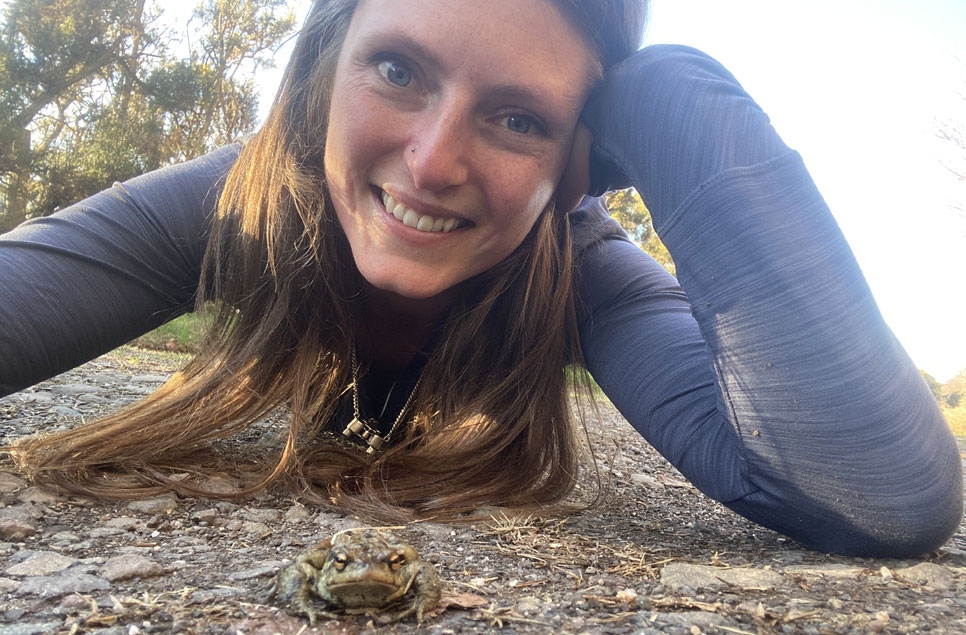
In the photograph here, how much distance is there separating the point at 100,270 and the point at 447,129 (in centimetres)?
113

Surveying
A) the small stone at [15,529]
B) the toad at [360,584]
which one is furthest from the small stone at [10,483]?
the toad at [360,584]

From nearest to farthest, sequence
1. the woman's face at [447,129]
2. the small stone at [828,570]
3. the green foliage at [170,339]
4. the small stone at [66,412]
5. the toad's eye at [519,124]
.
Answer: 1. the small stone at [828,570]
2. the woman's face at [447,129]
3. the toad's eye at [519,124]
4. the small stone at [66,412]
5. the green foliage at [170,339]

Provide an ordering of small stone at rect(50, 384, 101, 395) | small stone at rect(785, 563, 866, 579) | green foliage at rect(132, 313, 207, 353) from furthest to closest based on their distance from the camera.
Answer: green foliage at rect(132, 313, 207, 353)
small stone at rect(50, 384, 101, 395)
small stone at rect(785, 563, 866, 579)

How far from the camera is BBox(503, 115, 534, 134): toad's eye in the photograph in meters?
1.96

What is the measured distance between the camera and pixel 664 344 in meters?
2.18

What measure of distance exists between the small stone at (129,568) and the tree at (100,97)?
33.3 feet

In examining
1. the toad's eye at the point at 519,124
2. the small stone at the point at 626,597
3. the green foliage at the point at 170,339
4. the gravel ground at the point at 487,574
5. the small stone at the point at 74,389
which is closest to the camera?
the gravel ground at the point at 487,574

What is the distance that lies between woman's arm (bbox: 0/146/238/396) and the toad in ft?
3.57

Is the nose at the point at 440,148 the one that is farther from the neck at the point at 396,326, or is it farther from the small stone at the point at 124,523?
the small stone at the point at 124,523

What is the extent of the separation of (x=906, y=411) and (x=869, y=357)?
0.17 m

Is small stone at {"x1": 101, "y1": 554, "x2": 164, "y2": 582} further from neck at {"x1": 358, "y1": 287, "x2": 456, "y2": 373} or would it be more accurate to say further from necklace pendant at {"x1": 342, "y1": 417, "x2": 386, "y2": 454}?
neck at {"x1": 358, "y1": 287, "x2": 456, "y2": 373}

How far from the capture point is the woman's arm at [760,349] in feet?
5.65

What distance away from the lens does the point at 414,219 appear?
203 cm

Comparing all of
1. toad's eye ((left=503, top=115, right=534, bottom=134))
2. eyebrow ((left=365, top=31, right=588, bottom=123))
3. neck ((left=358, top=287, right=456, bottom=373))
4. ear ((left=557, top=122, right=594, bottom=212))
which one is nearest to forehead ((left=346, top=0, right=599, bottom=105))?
eyebrow ((left=365, top=31, right=588, bottom=123))
